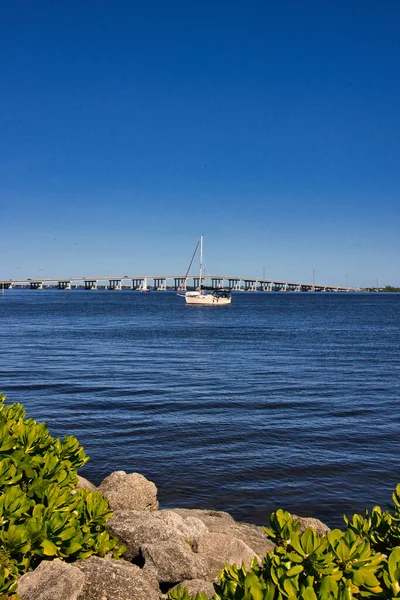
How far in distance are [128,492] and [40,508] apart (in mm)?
3657

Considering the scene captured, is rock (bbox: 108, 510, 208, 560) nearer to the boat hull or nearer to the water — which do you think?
the water

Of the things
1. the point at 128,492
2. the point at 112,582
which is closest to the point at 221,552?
the point at 112,582

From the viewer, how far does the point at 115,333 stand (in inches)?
2110

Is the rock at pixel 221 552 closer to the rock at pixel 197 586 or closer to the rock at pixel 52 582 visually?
the rock at pixel 197 586

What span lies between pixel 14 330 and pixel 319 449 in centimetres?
→ 4747

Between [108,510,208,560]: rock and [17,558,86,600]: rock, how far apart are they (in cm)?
156

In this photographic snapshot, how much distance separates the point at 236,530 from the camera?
8.54m

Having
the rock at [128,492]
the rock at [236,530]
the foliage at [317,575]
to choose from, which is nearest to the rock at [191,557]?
the rock at [236,530]

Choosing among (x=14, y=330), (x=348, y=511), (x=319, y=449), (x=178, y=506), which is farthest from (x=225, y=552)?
(x=14, y=330)

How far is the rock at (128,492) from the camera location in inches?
344

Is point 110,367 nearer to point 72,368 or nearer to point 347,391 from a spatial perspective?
point 72,368

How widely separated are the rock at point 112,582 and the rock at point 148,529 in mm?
934

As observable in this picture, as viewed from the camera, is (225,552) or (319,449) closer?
(225,552)

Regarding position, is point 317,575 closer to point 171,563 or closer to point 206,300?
point 171,563
